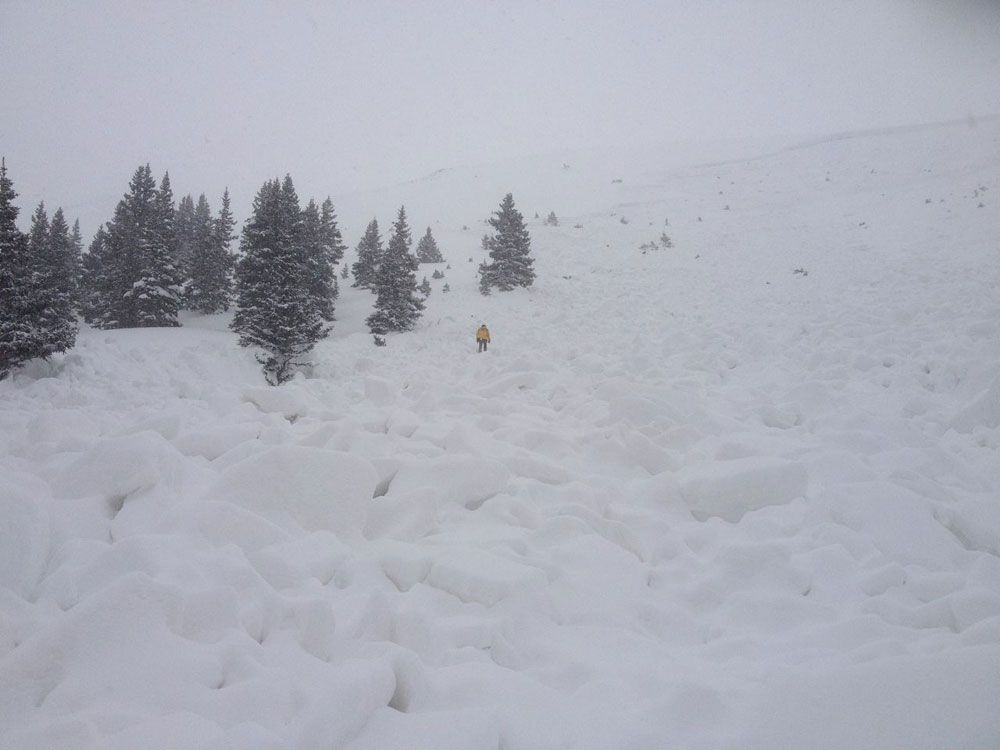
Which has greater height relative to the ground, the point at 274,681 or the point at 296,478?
the point at 296,478

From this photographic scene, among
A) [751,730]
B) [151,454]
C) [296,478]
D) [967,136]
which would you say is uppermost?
A: [967,136]

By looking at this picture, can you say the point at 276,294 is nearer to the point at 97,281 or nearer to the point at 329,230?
the point at 329,230

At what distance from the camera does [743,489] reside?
5.71 metres

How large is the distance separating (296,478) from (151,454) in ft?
4.35

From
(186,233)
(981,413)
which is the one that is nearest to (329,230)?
(186,233)

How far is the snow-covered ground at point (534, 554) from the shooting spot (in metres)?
Result: 2.44

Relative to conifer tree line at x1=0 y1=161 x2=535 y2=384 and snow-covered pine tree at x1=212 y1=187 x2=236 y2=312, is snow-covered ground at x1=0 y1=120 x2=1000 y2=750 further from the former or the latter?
snow-covered pine tree at x1=212 y1=187 x2=236 y2=312

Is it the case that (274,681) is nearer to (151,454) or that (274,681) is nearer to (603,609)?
(603,609)

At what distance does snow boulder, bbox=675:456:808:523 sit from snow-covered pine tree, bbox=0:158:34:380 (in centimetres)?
1661

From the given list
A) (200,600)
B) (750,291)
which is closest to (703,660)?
(200,600)

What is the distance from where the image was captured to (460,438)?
22.4ft

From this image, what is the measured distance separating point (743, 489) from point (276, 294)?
18.9m

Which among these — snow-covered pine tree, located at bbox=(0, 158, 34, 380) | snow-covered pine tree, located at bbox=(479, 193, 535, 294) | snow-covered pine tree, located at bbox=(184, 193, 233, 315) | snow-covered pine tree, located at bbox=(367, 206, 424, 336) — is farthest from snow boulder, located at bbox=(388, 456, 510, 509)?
snow-covered pine tree, located at bbox=(184, 193, 233, 315)

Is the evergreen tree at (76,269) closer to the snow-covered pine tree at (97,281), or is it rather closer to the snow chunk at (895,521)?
the snow-covered pine tree at (97,281)
